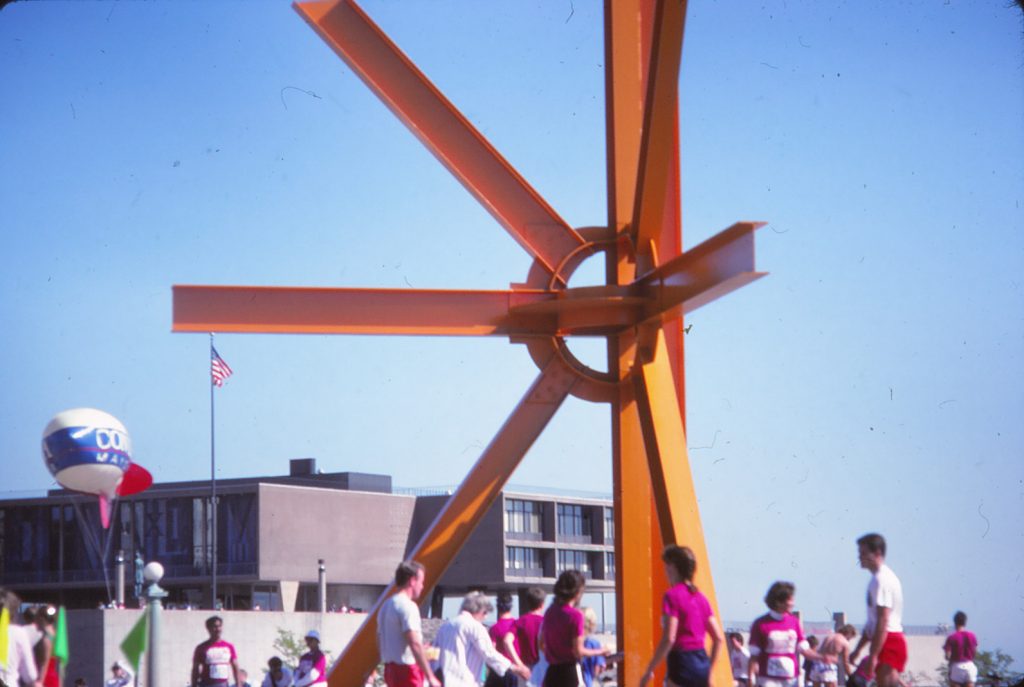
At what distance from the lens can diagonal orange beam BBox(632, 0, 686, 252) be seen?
11430 millimetres

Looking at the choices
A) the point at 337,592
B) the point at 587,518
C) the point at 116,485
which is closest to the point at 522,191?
the point at 116,485

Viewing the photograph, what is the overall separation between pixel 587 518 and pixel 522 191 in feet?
208

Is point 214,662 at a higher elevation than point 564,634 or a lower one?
lower

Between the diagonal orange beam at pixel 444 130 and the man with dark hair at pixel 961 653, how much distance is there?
7567 millimetres

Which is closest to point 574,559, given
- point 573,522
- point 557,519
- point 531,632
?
point 573,522

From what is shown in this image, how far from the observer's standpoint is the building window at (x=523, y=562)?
7000cm

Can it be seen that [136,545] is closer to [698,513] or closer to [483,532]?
[483,532]

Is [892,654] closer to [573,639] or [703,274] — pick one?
[573,639]

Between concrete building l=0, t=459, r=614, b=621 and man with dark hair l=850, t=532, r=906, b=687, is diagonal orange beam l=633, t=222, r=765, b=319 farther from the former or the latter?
concrete building l=0, t=459, r=614, b=621

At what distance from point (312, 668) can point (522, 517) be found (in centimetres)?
5742

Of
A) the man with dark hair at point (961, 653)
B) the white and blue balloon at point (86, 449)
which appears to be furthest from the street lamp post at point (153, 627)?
the man with dark hair at point (961, 653)

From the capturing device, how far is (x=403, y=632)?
9305 millimetres

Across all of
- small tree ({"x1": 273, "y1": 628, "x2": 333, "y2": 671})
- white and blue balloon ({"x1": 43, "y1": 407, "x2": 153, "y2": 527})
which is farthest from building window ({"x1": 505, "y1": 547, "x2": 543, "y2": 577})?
white and blue balloon ({"x1": 43, "y1": 407, "x2": 153, "y2": 527})

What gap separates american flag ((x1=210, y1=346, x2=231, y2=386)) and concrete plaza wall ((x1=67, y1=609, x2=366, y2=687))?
889cm
